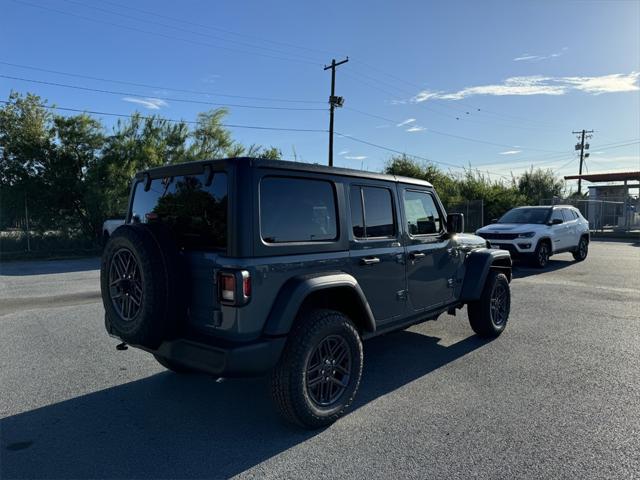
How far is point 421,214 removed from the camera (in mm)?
4863

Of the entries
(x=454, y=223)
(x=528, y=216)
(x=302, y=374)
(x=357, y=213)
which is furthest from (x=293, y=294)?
(x=528, y=216)

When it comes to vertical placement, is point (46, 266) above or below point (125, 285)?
below

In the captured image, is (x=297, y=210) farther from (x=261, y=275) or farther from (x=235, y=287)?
(x=235, y=287)

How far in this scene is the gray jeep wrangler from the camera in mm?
3080

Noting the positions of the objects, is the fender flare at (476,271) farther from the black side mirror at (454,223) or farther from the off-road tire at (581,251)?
the off-road tire at (581,251)

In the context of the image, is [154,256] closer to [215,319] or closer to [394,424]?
[215,319]

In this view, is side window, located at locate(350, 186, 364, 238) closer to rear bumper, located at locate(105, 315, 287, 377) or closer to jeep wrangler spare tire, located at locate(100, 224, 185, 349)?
rear bumper, located at locate(105, 315, 287, 377)

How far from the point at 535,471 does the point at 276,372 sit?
1.75 meters

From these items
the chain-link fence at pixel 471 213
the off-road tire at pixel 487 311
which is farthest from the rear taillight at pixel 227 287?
the chain-link fence at pixel 471 213

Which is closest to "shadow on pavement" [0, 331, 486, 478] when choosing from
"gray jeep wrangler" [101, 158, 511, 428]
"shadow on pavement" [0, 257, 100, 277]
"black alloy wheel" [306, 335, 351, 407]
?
"black alloy wheel" [306, 335, 351, 407]

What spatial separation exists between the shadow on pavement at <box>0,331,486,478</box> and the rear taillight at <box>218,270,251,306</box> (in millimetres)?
1020

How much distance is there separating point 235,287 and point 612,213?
29.1 meters

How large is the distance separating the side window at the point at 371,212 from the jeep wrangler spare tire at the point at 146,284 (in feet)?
5.03

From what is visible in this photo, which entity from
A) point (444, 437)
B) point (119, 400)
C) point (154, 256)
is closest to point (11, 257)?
point (119, 400)
